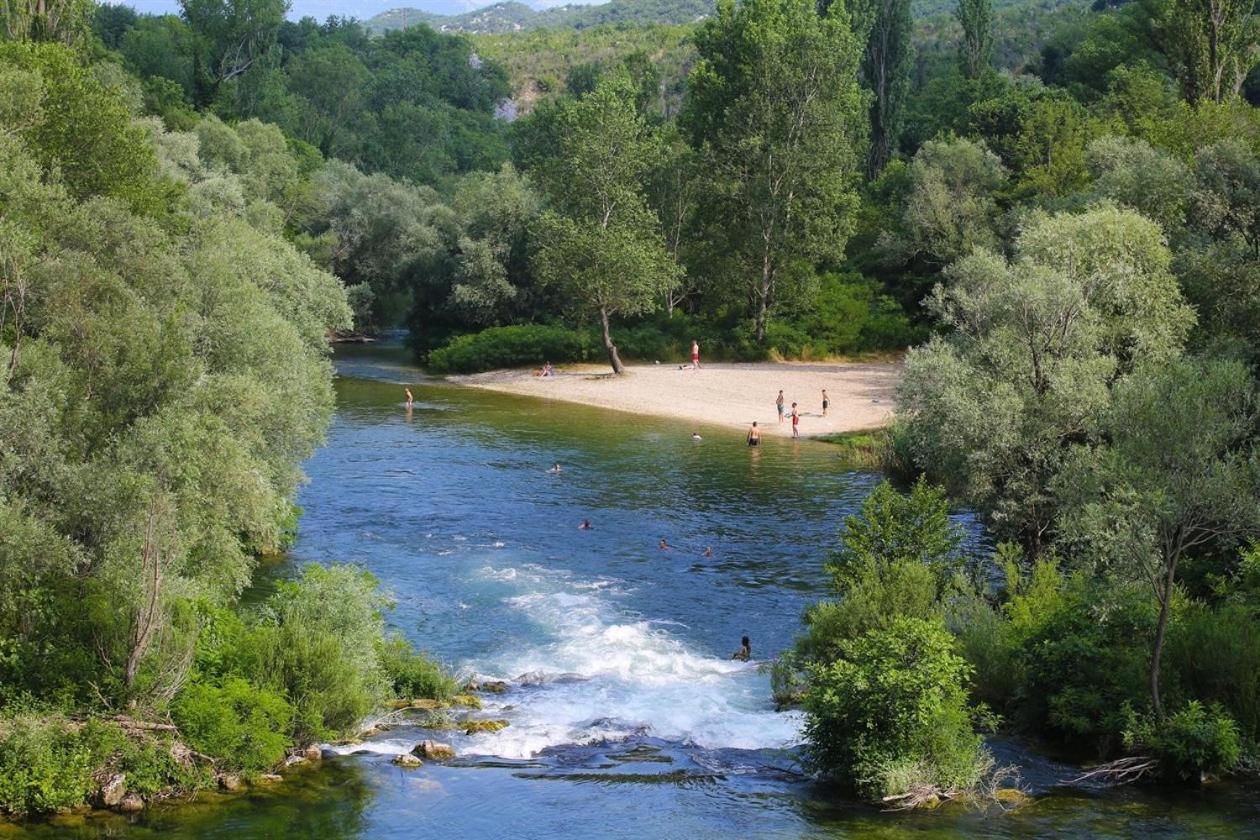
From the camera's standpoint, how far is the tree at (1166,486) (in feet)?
87.7

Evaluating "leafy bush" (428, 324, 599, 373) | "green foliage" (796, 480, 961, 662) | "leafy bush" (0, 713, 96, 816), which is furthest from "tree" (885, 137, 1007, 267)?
"leafy bush" (0, 713, 96, 816)

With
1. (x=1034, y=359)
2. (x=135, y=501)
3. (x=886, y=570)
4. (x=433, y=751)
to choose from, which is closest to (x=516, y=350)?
(x=1034, y=359)

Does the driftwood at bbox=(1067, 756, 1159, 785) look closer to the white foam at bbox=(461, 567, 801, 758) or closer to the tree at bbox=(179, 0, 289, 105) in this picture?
the white foam at bbox=(461, 567, 801, 758)

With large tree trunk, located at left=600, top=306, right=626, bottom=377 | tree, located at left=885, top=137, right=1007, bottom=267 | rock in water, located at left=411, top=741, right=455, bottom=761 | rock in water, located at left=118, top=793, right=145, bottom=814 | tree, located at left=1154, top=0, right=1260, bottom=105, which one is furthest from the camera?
tree, located at left=885, top=137, right=1007, bottom=267

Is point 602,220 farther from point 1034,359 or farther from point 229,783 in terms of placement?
point 229,783

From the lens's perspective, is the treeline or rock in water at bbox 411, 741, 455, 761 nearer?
the treeline

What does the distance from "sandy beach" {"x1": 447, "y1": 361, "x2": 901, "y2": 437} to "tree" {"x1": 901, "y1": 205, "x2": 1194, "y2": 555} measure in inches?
966

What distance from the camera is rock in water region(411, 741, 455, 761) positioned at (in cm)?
2831

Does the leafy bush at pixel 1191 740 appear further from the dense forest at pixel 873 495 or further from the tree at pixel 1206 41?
the tree at pixel 1206 41

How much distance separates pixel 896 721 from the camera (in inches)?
1003

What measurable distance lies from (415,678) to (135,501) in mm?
8002

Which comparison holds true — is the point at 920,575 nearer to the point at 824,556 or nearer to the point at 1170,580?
the point at 1170,580

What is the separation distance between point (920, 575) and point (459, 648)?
1325 cm

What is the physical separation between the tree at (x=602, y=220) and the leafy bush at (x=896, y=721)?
56.9 metres
